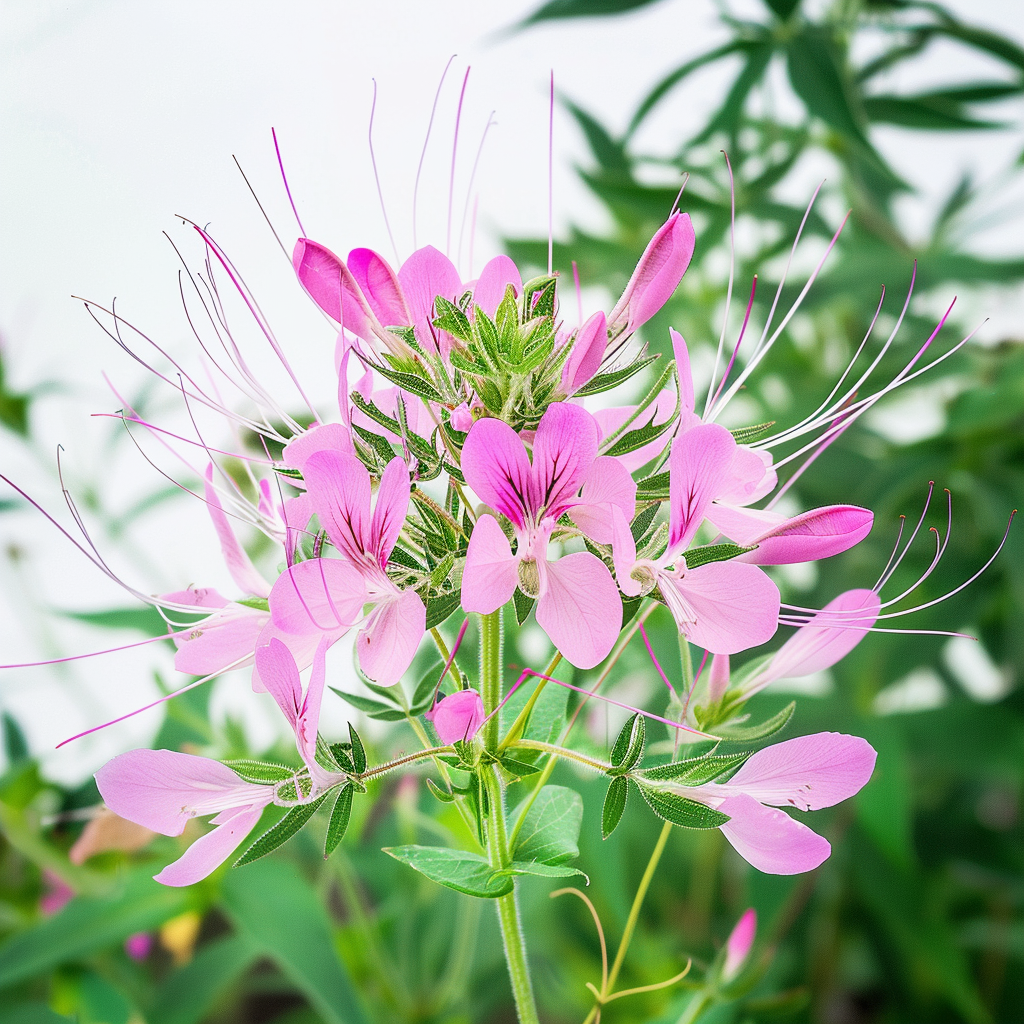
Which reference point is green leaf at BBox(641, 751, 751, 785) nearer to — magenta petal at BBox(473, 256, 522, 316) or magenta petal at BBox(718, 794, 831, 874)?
magenta petal at BBox(718, 794, 831, 874)

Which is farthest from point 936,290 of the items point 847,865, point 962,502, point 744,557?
point 744,557

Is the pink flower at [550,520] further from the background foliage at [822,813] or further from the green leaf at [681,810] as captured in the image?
the background foliage at [822,813]

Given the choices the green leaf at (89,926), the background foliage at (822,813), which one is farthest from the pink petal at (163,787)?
the green leaf at (89,926)

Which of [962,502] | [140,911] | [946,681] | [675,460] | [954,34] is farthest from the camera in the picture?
[946,681]

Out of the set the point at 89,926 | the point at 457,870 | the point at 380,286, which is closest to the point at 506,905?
the point at 457,870

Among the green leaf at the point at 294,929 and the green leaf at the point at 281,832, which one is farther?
the green leaf at the point at 294,929

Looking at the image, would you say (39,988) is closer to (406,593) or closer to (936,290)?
(406,593)

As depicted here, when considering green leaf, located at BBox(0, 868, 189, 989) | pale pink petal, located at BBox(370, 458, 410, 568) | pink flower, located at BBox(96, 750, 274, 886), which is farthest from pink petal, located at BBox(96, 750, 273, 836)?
green leaf, located at BBox(0, 868, 189, 989)
